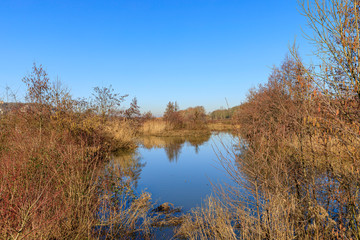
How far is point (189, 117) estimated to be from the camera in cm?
3347

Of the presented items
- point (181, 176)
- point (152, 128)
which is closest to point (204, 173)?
point (181, 176)

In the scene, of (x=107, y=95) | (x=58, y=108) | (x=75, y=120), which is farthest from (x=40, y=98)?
(x=107, y=95)

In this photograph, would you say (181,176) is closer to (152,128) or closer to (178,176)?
(178,176)

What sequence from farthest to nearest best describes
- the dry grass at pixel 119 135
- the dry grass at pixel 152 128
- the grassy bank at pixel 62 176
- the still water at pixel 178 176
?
the dry grass at pixel 152 128 → the dry grass at pixel 119 135 → the still water at pixel 178 176 → the grassy bank at pixel 62 176

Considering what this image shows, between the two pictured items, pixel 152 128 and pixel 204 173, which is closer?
pixel 204 173

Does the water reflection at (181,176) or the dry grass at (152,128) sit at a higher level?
the dry grass at (152,128)

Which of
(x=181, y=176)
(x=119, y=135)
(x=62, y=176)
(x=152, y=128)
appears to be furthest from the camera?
(x=152, y=128)

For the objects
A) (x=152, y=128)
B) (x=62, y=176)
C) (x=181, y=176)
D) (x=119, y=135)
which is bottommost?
(x=181, y=176)

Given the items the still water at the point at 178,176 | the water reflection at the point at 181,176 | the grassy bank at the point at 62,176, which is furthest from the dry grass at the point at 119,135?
the still water at the point at 178,176

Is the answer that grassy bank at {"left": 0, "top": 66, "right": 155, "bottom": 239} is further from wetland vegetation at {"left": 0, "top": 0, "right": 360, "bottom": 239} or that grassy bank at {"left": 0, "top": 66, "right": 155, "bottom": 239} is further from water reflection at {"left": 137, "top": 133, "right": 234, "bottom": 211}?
water reflection at {"left": 137, "top": 133, "right": 234, "bottom": 211}

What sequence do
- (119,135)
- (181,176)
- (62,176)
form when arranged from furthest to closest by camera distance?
(119,135) → (181,176) → (62,176)

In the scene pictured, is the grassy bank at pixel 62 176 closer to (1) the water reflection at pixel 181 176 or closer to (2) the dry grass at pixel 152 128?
(1) the water reflection at pixel 181 176

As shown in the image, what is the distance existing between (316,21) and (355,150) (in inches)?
83.7

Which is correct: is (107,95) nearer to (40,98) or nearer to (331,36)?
(40,98)
